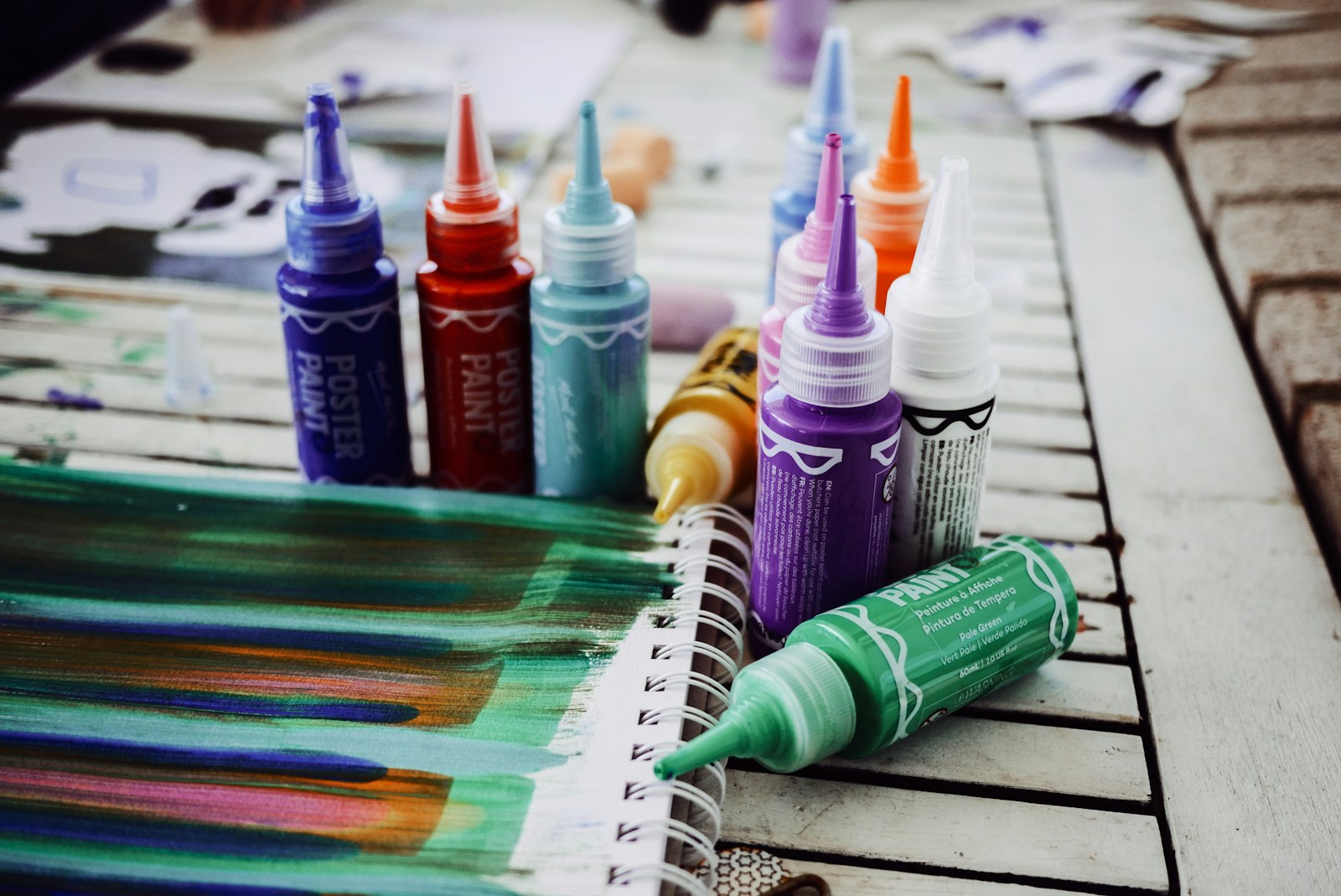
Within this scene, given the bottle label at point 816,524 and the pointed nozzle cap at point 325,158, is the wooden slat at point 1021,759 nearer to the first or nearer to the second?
the bottle label at point 816,524

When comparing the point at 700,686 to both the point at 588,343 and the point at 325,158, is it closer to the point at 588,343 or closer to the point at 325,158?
the point at 588,343

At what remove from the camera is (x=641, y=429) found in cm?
78

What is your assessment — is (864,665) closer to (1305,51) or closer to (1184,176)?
(1184,176)

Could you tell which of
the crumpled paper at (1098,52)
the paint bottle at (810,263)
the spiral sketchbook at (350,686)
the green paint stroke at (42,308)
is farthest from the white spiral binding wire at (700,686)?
the crumpled paper at (1098,52)

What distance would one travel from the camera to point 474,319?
0.74 m

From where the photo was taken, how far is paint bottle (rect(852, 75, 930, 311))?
0.75 m

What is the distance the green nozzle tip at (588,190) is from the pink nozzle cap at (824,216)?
0.39ft

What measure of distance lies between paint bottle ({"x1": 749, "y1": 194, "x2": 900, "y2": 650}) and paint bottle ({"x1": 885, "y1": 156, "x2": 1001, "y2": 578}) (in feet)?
0.07

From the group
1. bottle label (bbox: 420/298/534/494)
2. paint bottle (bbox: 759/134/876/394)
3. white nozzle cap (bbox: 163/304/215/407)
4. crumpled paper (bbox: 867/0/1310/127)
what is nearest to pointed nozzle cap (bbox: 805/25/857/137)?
paint bottle (bbox: 759/134/876/394)

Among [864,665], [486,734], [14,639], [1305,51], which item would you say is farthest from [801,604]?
[1305,51]

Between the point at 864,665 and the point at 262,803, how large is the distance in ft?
0.95

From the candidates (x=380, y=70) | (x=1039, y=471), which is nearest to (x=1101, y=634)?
(x=1039, y=471)

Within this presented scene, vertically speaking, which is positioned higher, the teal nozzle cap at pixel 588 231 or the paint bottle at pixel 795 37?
the teal nozzle cap at pixel 588 231

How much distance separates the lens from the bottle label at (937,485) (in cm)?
65
